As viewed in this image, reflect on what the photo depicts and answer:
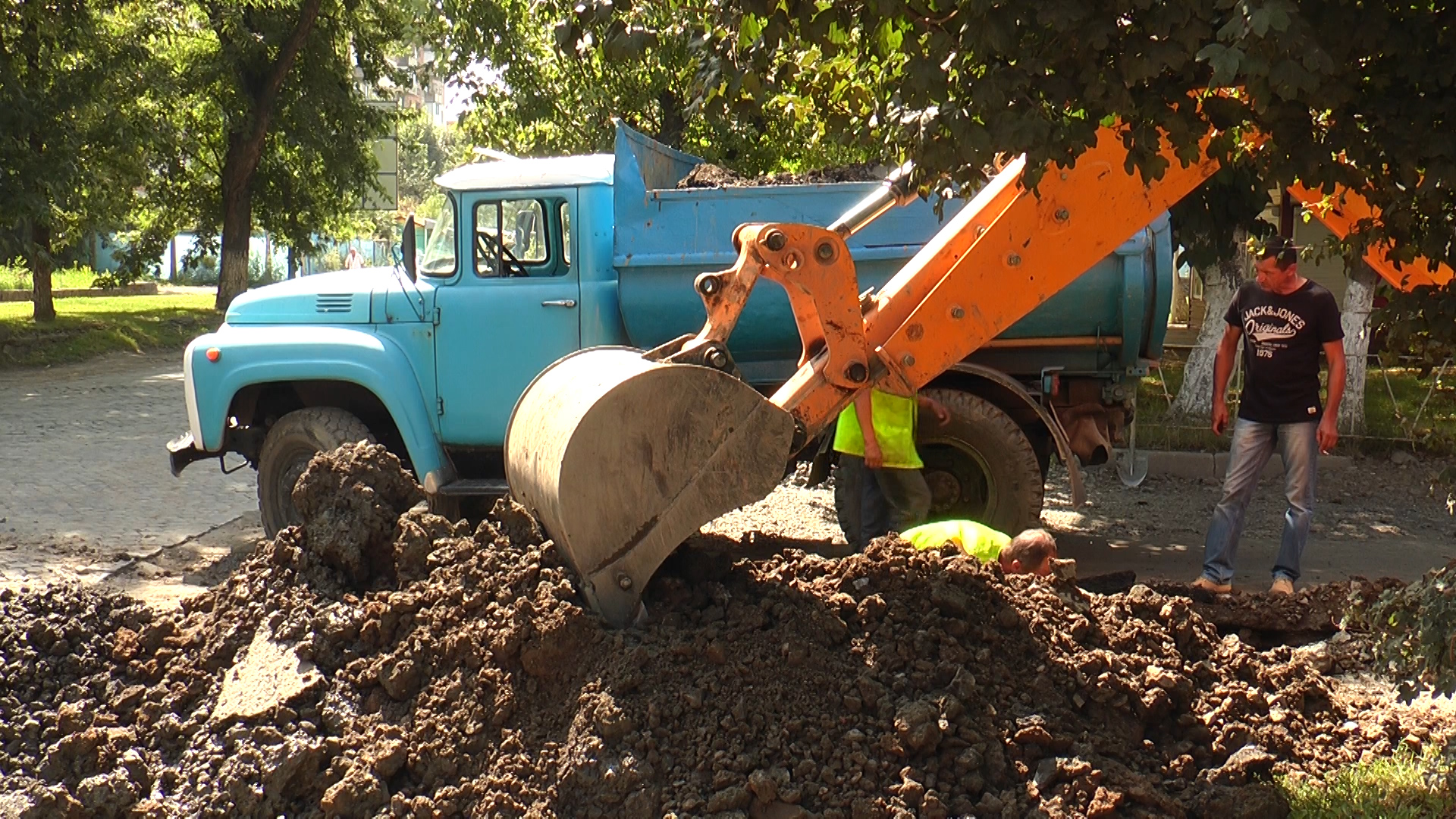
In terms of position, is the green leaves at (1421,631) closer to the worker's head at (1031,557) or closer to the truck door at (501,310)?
the worker's head at (1031,557)

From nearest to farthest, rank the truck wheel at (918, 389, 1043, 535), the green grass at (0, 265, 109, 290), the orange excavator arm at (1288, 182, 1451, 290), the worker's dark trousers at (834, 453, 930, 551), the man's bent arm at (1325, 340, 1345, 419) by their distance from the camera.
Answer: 1. the orange excavator arm at (1288, 182, 1451, 290)
2. the man's bent arm at (1325, 340, 1345, 419)
3. the worker's dark trousers at (834, 453, 930, 551)
4. the truck wheel at (918, 389, 1043, 535)
5. the green grass at (0, 265, 109, 290)

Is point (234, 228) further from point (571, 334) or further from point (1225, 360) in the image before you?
point (1225, 360)

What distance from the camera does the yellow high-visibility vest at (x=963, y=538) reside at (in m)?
5.94

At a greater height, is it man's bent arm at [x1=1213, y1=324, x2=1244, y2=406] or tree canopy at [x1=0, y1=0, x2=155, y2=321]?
tree canopy at [x1=0, y1=0, x2=155, y2=321]

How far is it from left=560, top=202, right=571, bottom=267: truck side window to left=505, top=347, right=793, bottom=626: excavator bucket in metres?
3.02

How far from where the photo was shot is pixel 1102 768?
14.0 feet

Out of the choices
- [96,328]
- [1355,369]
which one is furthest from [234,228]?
[1355,369]

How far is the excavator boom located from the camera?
16.0 feet

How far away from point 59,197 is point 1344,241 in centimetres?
1658

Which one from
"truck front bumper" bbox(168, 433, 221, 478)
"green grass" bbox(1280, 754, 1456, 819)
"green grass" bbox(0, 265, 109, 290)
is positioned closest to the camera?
"green grass" bbox(1280, 754, 1456, 819)

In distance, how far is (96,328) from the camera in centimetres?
2212

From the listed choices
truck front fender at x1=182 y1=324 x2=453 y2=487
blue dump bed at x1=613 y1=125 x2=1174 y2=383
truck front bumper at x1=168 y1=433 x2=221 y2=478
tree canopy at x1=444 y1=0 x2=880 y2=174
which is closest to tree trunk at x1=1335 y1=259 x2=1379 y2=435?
tree canopy at x1=444 y1=0 x2=880 y2=174

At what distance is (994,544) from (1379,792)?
2.16 m

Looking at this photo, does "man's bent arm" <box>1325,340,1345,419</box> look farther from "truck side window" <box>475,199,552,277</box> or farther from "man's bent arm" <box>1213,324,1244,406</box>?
"truck side window" <box>475,199,552,277</box>
